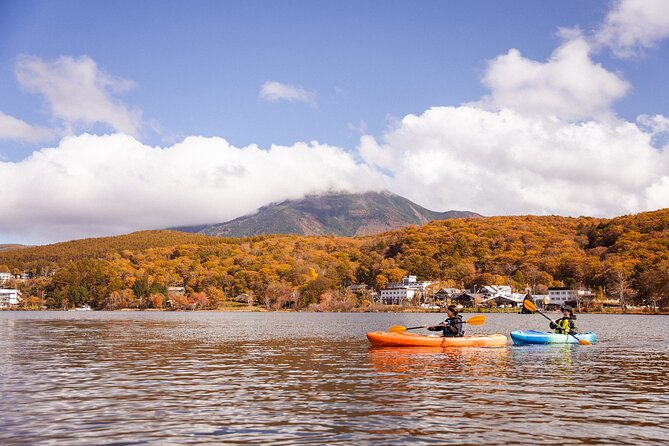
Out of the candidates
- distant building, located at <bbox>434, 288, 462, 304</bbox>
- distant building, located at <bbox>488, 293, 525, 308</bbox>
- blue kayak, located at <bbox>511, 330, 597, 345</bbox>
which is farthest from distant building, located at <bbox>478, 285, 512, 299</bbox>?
blue kayak, located at <bbox>511, 330, 597, 345</bbox>

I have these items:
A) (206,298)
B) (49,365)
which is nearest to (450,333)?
(49,365)

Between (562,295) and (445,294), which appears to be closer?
(562,295)

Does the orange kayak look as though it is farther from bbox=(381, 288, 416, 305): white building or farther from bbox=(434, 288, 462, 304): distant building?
bbox=(381, 288, 416, 305): white building

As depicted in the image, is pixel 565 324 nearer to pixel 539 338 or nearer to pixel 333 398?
pixel 539 338

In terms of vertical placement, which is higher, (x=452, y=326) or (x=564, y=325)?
(x=452, y=326)

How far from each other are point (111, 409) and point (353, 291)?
174 meters

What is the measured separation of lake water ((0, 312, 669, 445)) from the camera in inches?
562

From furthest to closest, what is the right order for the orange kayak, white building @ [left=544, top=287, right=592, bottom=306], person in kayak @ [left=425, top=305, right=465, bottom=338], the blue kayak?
white building @ [left=544, top=287, right=592, bottom=306] < the blue kayak < person in kayak @ [left=425, top=305, right=465, bottom=338] < the orange kayak

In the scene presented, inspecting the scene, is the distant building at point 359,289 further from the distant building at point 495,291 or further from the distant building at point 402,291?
the distant building at point 495,291

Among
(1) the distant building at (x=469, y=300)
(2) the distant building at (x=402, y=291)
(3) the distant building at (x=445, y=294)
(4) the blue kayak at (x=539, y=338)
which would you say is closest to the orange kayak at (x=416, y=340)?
(4) the blue kayak at (x=539, y=338)

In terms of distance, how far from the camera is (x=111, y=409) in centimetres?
1711

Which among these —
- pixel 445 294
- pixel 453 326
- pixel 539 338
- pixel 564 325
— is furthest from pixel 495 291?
pixel 453 326

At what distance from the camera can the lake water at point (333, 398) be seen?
46.9 feet

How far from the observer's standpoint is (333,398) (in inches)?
751
